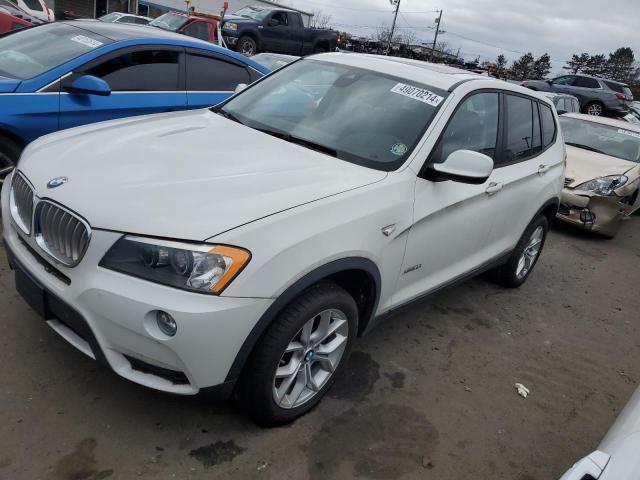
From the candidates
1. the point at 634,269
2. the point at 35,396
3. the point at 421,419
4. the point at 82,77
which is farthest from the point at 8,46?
the point at 634,269

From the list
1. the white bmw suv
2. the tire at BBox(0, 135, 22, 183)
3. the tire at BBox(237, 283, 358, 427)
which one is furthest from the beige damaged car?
the tire at BBox(0, 135, 22, 183)

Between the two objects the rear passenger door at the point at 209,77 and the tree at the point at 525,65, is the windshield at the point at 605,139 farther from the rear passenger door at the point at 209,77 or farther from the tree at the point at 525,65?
the tree at the point at 525,65

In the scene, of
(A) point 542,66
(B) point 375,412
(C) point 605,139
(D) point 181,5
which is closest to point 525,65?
(A) point 542,66

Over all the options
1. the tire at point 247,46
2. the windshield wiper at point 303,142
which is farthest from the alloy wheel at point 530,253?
the tire at point 247,46

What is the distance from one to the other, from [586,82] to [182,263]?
2247 centimetres

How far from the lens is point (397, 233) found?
2764 mm

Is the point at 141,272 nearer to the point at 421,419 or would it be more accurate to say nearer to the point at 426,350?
the point at 421,419

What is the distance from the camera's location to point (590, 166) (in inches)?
279

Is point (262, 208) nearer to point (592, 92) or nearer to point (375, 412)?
point (375, 412)

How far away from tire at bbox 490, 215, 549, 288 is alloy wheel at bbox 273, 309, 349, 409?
2273 mm

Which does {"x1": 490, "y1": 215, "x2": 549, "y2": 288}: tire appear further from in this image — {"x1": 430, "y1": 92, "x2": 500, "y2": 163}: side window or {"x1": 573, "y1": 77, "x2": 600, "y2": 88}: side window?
{"x1": 573, "y1": 77, "x2": 600, "y2": 88}: side window

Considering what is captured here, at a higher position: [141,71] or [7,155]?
[141,71]

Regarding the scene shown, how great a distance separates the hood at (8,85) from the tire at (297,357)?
305cm

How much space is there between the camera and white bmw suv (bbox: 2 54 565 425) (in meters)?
2.09
